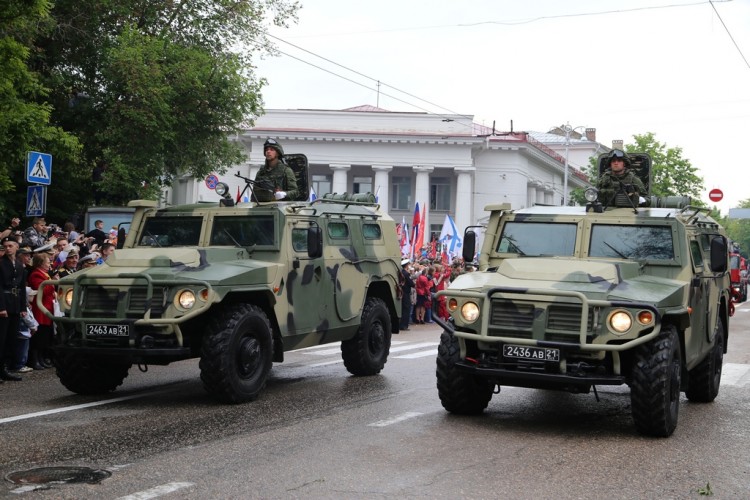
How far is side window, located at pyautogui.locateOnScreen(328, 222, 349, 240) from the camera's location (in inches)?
508

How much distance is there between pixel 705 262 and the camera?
36.2ft

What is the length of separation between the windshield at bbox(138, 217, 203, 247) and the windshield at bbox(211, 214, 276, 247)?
24cm

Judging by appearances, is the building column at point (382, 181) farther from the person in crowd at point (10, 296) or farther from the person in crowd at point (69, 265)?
the person in crowd at point (10, 296)

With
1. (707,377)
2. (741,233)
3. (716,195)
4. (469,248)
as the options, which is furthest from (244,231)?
(741,233)

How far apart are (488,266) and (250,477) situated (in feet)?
14.2

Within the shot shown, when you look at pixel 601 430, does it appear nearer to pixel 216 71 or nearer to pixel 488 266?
pixel 488 266

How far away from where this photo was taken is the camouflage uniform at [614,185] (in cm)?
1188

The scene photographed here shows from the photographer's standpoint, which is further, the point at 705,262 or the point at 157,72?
the point at 157,72

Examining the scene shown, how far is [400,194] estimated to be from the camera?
6981 cm

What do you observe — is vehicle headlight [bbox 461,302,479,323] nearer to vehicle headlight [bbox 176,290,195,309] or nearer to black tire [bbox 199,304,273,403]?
black tire [bbox 199,304,273,403]

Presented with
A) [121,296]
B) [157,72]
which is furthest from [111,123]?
[121,296]

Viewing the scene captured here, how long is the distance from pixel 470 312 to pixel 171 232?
426 centimetres

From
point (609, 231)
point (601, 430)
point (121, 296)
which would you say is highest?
point (609, 231)

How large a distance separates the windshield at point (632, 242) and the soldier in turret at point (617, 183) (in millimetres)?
1298
